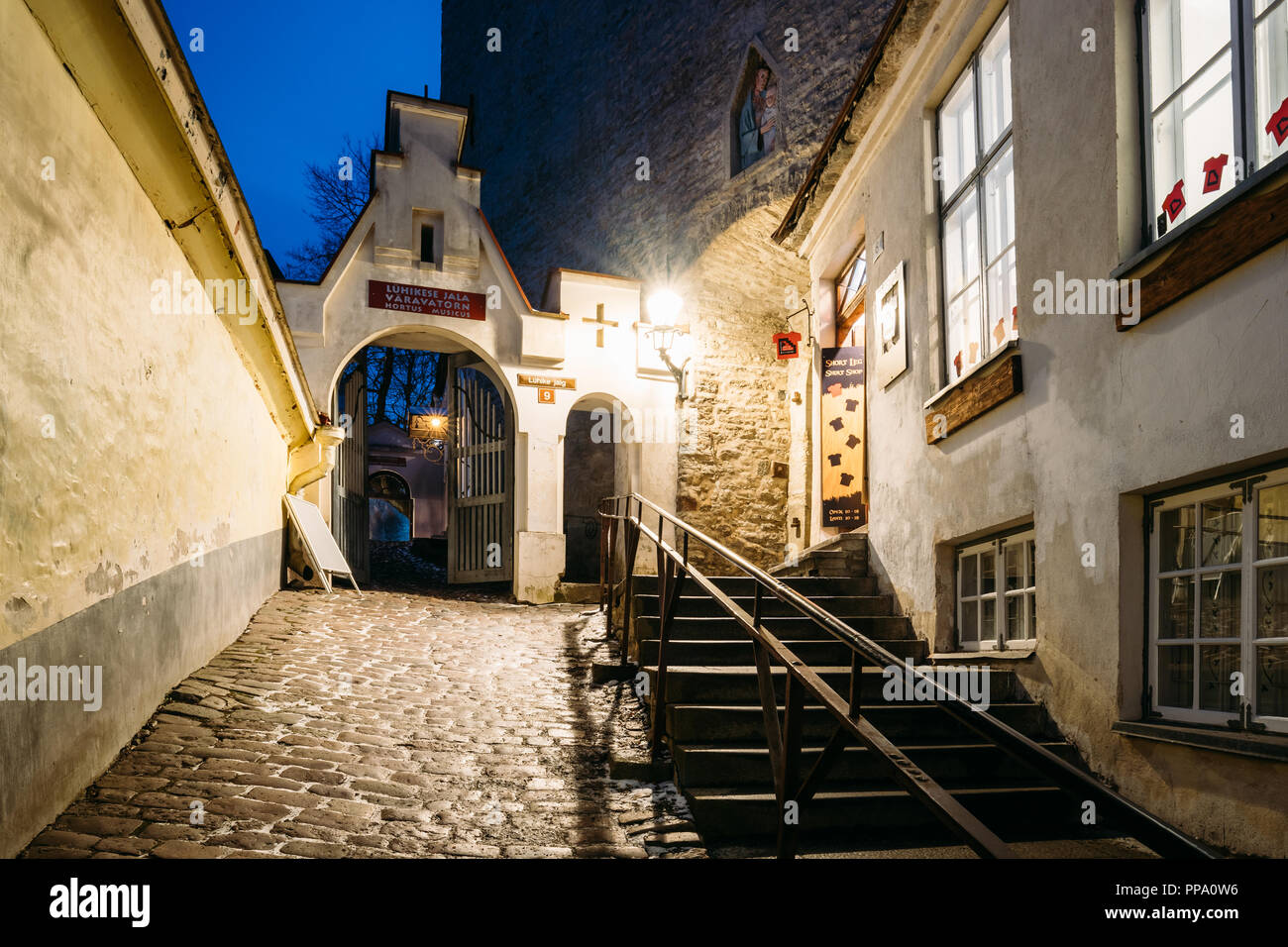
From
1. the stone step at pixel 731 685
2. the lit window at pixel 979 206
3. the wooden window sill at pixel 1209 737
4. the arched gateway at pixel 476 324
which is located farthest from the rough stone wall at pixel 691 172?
the wooden window sill at pixel 1209 737

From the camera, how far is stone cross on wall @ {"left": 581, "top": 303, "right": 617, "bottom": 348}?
12539 mm

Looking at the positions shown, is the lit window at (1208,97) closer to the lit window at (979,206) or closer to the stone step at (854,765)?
the lit window at (979,206)

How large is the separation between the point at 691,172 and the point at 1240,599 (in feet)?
43.8

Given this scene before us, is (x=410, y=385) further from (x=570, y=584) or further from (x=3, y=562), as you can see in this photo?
(x=3, y=562)

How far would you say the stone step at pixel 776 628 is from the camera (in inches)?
241

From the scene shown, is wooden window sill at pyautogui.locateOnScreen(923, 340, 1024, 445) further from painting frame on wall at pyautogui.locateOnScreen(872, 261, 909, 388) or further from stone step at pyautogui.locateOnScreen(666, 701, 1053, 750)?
stone step at pyautogui.locateOnScreen(666, 701, 1053, 750)

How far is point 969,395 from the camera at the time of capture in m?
5.90

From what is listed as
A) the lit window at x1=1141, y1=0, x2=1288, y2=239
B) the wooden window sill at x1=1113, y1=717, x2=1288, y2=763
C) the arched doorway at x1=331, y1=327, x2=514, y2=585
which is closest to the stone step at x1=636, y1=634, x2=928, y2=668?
the wooden window sill at x1=1113, y1=717, x2=1288, y2=763

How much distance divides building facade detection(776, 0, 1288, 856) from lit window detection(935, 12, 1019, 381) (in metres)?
0.02

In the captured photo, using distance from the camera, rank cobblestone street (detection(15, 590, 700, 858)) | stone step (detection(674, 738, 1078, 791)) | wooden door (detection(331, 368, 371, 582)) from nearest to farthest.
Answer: cobblestone street (detection(15, 590, 700, 858)), stone step (detection(674, 738, 1078, 791)), wooden door (detection(331, 368, 371, 582))

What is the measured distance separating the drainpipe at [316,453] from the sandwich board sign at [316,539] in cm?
18

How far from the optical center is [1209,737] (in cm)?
357

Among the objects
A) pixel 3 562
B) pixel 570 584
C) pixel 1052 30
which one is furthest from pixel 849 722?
pixel 570 584
